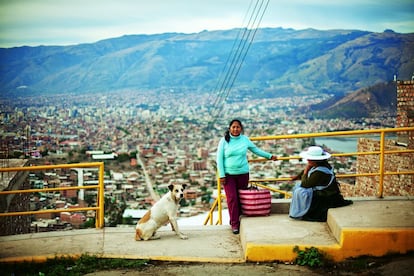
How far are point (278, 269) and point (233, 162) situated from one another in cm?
209

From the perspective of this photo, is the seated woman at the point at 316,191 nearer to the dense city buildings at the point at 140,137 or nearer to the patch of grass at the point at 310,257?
the patch of grass at the point at 310,257

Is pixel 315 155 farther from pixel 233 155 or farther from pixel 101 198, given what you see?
pixel 101 198

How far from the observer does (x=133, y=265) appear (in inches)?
298

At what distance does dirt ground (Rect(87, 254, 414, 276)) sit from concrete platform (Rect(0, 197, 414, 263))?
0.44ft

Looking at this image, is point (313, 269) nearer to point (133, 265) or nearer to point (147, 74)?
point (133, 265)

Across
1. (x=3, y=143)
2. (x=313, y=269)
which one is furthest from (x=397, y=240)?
(x=3, y=143)

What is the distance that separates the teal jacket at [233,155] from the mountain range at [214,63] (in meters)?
43.0

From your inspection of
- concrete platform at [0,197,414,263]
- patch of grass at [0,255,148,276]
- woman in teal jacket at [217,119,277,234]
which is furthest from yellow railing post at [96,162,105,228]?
woman in teal jacket at [217,119,277,234]

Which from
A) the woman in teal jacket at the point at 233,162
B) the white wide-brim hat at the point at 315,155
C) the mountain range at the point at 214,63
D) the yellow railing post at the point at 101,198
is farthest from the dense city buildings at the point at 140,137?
the white wide-brim hat at the point at 315,155

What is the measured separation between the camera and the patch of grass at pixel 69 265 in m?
7.50

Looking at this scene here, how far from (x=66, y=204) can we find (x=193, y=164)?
25672mm

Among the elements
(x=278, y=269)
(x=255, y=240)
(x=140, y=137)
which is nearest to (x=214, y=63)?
(x=140, y=137)

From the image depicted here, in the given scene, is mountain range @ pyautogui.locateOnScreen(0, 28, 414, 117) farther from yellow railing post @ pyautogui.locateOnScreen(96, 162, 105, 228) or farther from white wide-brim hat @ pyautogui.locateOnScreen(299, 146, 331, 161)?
white wide-brim hat @ pyautogui.locateOnScreen(299, 146, 331, 161)

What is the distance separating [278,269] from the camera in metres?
7.22
